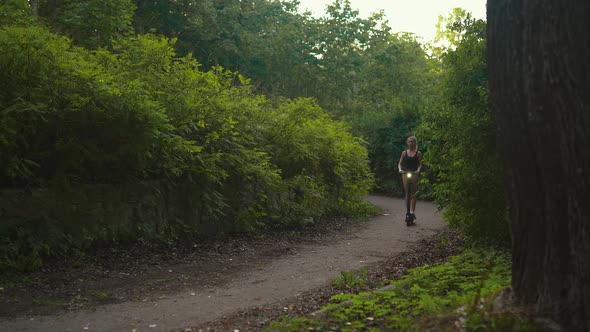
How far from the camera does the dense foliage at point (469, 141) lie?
375 inches

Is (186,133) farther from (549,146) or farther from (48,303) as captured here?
(549,146)

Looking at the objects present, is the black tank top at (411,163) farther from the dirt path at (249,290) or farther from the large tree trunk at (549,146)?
the large tree trunk at (549,146)

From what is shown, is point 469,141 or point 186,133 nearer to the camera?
point 469,141

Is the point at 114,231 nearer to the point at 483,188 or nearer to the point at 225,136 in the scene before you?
the point at 225,136

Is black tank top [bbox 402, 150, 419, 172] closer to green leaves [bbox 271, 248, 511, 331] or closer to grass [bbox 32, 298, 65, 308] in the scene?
green leaves [bbox 271, 248, 511, 331]

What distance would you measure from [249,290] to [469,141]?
14.3 feet

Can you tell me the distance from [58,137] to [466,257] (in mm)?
6343

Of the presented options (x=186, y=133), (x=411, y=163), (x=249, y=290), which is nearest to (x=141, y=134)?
(x=186, y=133)

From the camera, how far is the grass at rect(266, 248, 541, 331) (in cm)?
455

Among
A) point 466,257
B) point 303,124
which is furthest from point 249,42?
point 466,257

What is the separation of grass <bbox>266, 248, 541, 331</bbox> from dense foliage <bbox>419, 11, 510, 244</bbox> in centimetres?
160

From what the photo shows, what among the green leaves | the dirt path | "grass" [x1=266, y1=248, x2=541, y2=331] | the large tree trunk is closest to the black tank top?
the dirt path

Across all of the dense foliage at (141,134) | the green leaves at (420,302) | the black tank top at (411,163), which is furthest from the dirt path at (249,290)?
the dense foliage at (141,134)

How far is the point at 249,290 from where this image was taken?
7934 mm
